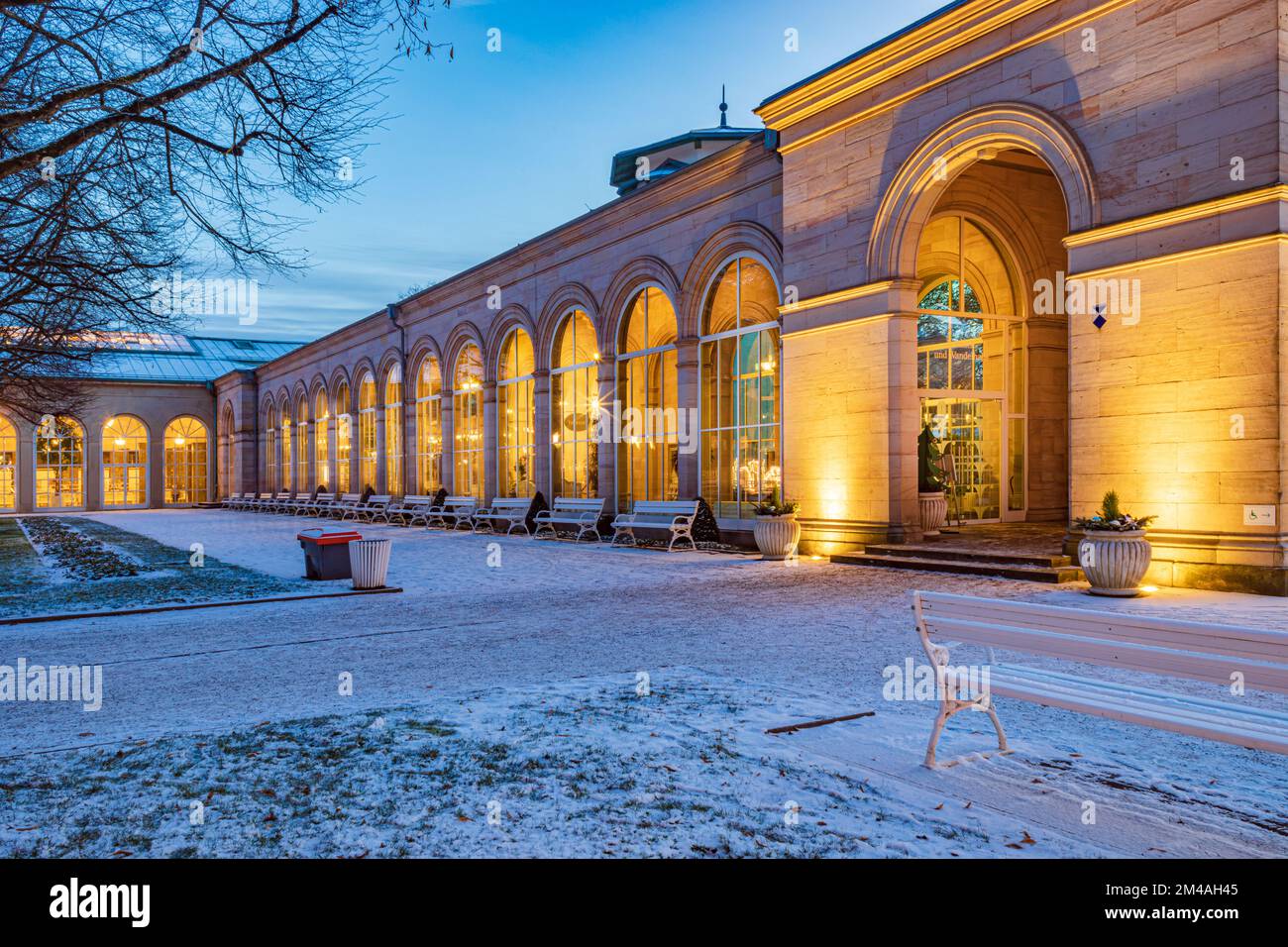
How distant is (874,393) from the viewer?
565 inches

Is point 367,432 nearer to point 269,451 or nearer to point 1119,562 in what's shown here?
point 269,451

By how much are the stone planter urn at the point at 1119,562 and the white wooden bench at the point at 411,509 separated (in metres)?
20.9

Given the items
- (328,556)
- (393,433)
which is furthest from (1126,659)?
(393,433)

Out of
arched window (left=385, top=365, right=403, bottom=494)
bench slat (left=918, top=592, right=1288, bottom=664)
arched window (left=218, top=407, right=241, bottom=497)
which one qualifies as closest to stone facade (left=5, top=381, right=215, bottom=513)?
arched window (left=218, top=407, right=241, bottom=497)

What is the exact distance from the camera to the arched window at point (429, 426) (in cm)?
3044

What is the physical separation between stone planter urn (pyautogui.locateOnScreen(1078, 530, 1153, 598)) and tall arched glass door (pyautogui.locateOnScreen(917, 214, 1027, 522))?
26.2 ft

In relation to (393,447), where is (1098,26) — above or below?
above

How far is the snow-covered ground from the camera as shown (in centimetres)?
360

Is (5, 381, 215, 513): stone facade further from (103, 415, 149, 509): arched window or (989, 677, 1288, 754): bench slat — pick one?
(989, 677, 1288, 754): bench slat

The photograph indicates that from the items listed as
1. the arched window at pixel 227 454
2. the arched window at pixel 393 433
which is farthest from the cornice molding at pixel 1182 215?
the arched window at pixel 227 454
